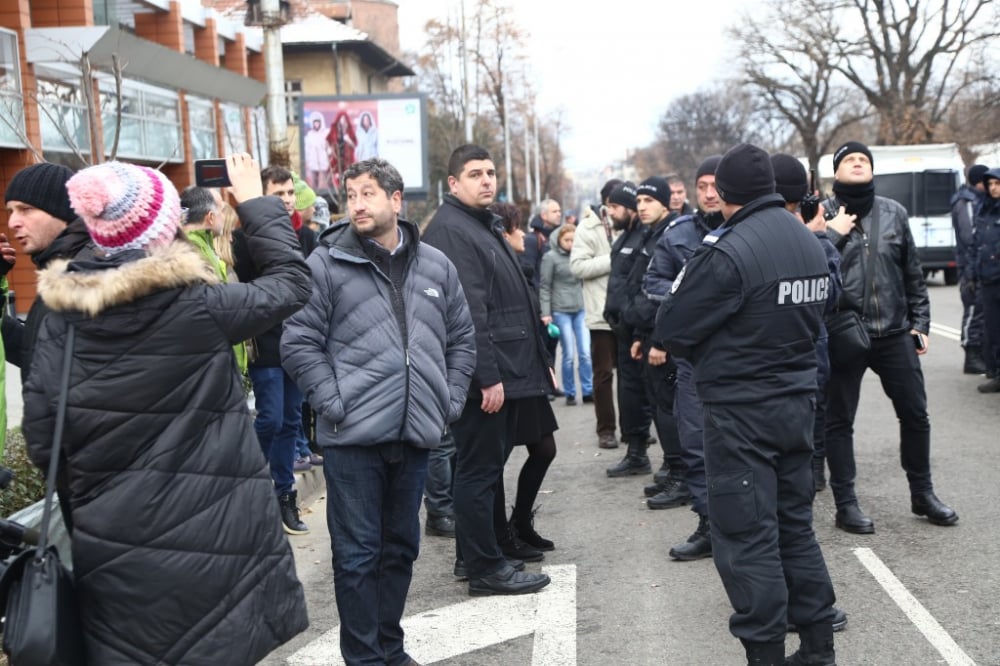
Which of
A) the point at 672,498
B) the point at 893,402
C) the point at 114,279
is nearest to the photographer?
the point at 114,279

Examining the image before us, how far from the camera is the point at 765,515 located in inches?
175

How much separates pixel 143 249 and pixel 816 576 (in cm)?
280

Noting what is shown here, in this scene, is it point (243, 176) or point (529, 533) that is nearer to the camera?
point (243, 176)

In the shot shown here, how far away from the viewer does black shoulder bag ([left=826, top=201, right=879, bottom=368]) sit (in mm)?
6367

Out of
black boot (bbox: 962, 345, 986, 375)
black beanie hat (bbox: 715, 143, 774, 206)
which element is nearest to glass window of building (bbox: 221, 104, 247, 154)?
black boot (bbox: 962, 345, 986, 375)

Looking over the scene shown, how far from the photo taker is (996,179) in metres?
10.7

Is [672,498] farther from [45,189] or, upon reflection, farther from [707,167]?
[45,189]

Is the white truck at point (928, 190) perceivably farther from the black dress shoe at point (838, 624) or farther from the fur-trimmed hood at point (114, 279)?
the fur-trimmed hood at point (114, 279)

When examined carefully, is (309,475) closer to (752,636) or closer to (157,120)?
(752,636)

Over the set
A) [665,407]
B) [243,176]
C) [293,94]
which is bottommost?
[665,407]

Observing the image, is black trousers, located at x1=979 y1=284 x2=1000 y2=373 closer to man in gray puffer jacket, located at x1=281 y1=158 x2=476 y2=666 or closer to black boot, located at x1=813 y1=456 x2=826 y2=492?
black boot, located at x1=813 y1=456 x2=826 y2=492

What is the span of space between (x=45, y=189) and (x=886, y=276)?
453 centimetres

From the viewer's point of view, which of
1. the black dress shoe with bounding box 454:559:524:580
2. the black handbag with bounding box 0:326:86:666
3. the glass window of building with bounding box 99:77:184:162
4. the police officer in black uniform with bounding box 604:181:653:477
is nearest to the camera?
the black handbag with bounding box 0:326:86:666

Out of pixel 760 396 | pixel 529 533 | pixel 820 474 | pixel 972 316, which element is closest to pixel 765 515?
pixel 760 396
